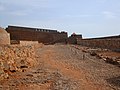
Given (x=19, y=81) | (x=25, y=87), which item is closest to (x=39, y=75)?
(x=19, y=81)

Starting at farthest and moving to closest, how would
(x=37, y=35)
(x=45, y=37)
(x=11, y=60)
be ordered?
(x=45, y=37)
(x=37, y=35)
(x=11, y=60)

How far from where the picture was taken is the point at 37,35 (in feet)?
183

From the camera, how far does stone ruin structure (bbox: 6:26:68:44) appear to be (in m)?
48.3

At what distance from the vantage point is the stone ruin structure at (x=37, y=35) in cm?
4831

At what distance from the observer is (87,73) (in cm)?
1309

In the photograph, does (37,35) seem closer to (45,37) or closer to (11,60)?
(45,37)

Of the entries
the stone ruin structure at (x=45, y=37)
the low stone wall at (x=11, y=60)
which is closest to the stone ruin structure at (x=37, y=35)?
the stone ruin structure at (x=45, y=37)

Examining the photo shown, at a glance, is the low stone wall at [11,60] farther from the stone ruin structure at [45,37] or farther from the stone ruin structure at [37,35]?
the stone ruin structure at [37,35]

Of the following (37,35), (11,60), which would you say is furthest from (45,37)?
(11,60)

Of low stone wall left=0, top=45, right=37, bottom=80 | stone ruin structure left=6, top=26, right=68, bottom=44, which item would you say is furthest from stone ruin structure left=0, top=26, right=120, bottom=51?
low stone wall left=0, top=45, right=37, bottom=80

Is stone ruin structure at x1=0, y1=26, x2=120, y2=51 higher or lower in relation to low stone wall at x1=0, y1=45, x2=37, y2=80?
higher

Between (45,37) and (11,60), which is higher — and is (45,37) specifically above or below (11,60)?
above

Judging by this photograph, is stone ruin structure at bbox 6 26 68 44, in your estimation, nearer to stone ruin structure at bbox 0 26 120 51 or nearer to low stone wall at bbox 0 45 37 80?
stone ruin structure at bbox 0 26 120 51

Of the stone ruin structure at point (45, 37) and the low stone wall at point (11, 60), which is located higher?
the stone ruin structure at point (45, 37)
